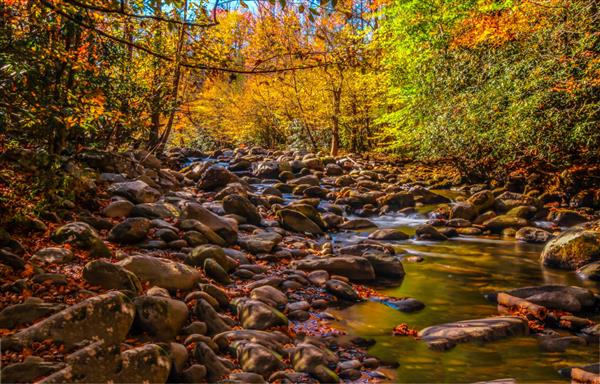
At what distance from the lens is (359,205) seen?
13.1m

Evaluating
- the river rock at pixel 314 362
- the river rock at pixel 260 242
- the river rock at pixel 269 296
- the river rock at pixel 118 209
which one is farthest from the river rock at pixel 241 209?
the river rock at pixel 314 362

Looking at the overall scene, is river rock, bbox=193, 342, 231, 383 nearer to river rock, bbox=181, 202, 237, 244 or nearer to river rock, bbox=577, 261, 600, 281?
river rock, bbox=181, 202, 237, 244

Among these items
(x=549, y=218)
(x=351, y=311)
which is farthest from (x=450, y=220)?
(x=351, y=311)

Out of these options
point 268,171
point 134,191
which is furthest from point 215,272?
point 268,171

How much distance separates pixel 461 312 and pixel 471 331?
960 mm

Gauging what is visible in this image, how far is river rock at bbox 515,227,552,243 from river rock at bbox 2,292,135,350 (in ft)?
28.2

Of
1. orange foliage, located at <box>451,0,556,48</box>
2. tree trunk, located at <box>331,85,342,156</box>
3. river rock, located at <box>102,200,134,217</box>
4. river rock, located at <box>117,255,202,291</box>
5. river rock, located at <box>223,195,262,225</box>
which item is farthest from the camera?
tree trunk, located at <box>331,85,342,156</box>

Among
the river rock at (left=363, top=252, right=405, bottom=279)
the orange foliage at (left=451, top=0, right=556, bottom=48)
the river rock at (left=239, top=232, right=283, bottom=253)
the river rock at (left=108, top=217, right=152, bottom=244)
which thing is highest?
the orange foliage at (left=451, top=0, right=556, bottom=48)

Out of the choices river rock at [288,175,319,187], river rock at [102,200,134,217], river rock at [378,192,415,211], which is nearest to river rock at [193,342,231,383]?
river rock at [102,200,134,217]

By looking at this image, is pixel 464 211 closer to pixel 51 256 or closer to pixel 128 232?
pixel 128 232

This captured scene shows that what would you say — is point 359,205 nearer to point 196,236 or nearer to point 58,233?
point 196,236

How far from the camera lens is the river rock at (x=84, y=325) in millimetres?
3260

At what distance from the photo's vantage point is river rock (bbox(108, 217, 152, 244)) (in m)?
6.45

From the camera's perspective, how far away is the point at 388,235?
9992 mm
